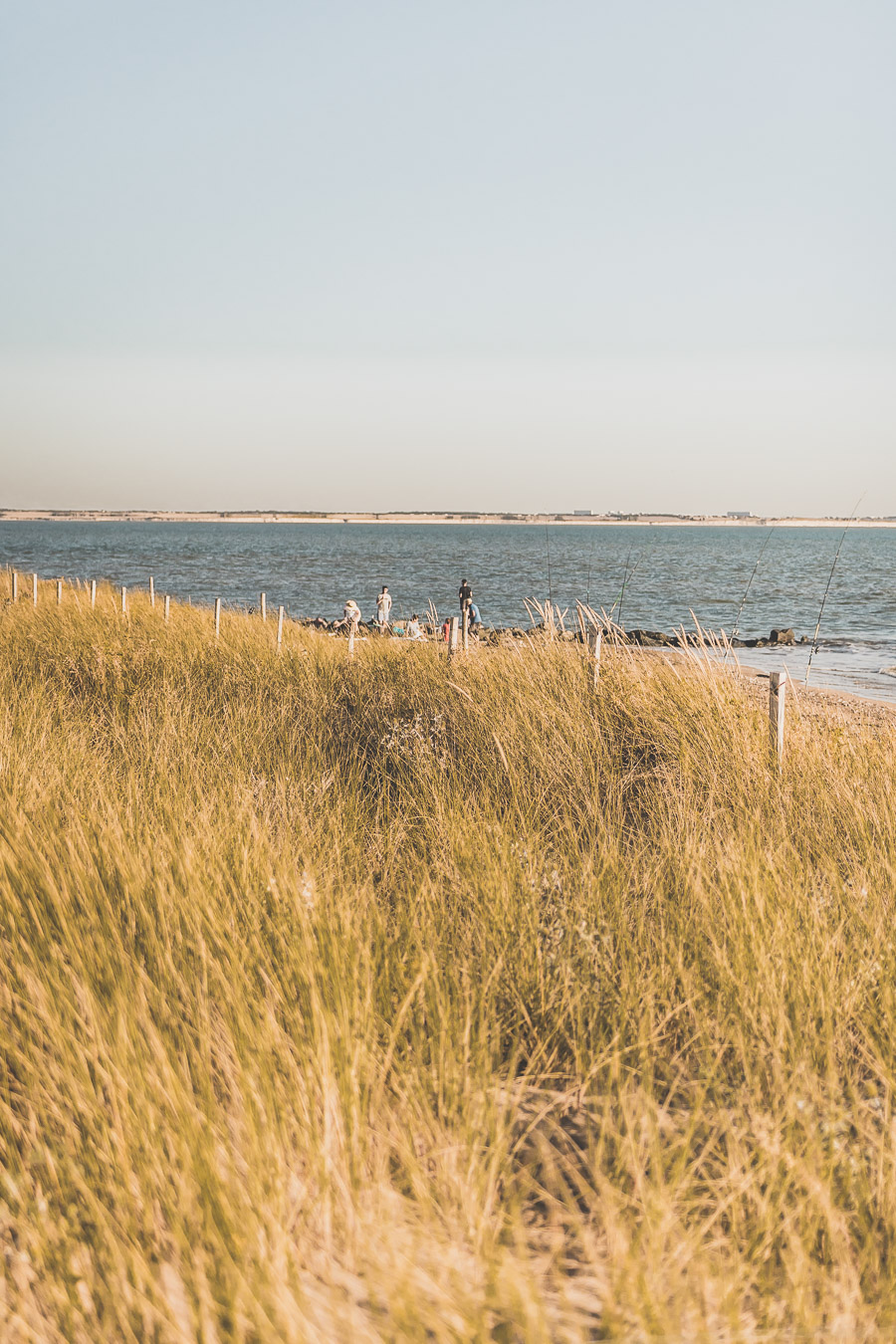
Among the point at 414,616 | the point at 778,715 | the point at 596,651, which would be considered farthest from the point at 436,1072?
the point at 414,616

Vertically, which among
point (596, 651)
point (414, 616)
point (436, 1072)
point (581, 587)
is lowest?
point (436, 1072)

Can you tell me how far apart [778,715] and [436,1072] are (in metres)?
4.06

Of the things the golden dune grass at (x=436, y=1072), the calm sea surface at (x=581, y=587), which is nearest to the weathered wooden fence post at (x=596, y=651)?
the golden dune grass at (x=436, y=1072)

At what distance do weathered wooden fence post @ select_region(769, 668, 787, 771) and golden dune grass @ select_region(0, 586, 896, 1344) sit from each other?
2.65 feet

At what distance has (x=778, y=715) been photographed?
584 centimetres

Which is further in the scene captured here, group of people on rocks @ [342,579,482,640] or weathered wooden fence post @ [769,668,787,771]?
group of people on rocks @ [342,579,482,640]

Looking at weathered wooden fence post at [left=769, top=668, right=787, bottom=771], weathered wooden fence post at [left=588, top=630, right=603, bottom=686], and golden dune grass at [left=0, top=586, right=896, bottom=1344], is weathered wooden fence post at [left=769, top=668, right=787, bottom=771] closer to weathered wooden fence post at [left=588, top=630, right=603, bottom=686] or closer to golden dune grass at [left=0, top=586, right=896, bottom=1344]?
golden dune grass at [left=0, top=586, right=896, bottom=1344]

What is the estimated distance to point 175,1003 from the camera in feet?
7.87

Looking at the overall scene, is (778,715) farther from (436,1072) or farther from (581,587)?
(581,587)

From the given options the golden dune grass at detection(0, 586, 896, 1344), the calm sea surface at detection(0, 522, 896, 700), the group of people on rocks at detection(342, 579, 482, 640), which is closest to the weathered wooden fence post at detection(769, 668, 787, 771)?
the golden dune grass at detection(0, 586, 896, 1344)

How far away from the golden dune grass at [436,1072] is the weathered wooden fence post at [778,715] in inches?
31.8

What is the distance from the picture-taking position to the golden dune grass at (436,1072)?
66.8 inches

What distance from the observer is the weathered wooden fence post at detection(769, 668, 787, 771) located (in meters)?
5.75

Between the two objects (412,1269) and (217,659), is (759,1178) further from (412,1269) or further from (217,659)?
(217,659)
